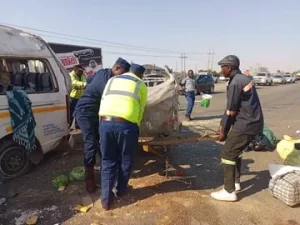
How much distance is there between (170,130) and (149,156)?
1272 mm

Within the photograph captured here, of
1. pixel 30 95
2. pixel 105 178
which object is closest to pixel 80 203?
pixel 105 178

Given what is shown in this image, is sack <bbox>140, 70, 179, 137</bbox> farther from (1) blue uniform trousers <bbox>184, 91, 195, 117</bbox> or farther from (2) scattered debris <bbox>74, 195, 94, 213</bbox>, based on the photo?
(1) blue uniform trousers <bbox>184, 91, 195, 117</bbox>

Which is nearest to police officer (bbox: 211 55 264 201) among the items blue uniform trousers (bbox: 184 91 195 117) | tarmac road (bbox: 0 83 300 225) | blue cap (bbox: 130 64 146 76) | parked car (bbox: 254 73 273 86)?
tarmac road (bbox: 0 83 300 225)

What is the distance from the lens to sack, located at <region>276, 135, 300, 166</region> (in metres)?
5.15

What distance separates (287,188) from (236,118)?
1105 millimetres

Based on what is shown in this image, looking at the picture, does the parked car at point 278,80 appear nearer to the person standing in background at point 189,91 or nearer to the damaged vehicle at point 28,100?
the person standing in background at point 189,91

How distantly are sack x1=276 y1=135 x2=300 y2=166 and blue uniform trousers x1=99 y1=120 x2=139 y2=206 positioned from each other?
276 centimetres

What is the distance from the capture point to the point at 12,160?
490cm

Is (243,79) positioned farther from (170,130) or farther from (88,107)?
(88,107)

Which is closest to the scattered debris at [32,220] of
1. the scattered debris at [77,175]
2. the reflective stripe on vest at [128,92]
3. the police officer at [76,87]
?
the scattered debris at [77,175]

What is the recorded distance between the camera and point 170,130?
504 cm

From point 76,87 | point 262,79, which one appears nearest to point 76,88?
point 76,87

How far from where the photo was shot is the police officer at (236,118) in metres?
4.09

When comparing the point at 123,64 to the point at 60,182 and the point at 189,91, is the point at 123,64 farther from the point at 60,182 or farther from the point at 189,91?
the point at 189,91
